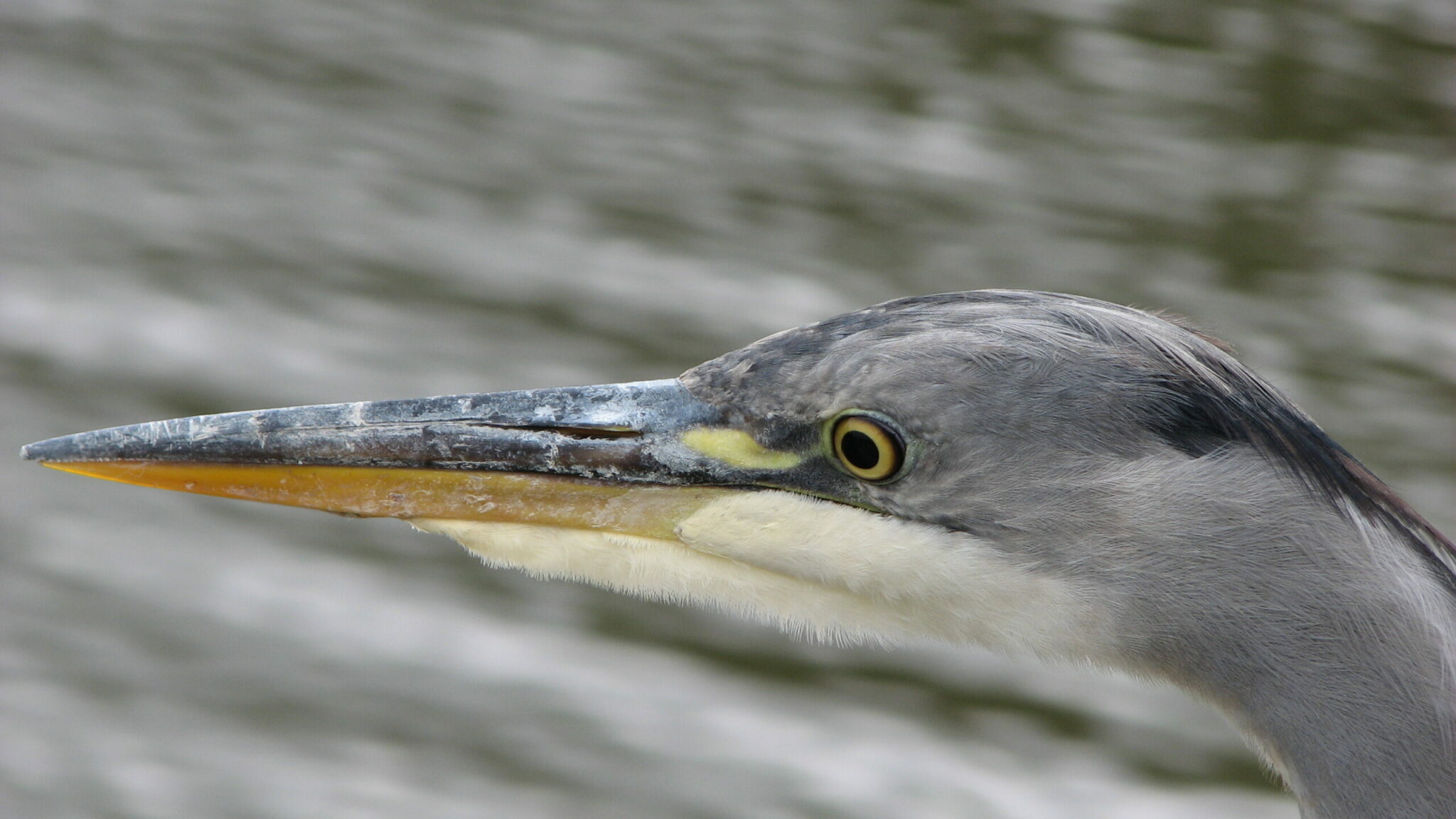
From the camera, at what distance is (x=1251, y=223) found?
6539 millimetres

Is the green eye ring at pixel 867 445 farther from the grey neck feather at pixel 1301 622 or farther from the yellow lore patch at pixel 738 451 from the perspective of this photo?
the grey neck feather at pixel 1301 622

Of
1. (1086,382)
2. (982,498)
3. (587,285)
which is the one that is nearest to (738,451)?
(982,498)

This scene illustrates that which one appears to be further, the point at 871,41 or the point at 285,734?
the point at 871,41

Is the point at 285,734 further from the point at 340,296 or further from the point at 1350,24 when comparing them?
the point at 1350,24

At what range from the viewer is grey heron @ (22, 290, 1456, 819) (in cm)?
215

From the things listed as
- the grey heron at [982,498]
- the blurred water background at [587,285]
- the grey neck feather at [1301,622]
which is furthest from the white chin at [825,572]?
the blurred water background at [587,285]

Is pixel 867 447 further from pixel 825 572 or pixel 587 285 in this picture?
pixel 587 285

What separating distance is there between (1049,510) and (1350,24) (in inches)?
236

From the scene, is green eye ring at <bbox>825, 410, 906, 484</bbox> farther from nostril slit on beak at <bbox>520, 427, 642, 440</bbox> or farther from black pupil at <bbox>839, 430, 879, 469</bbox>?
nostril slit on beak at <bbox>520, 427, 642, 440</bbox>

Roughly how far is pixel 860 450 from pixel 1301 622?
2.15 feet

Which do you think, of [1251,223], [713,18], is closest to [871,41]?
[713,18]

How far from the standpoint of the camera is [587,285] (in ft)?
19.5

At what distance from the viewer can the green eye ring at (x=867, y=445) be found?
7.65 ft

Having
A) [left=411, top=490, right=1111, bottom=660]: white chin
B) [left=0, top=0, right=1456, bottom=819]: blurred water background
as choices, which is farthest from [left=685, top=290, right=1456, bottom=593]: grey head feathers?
[left=0, top=0, right=1456, bottom=819]: blurred water background
